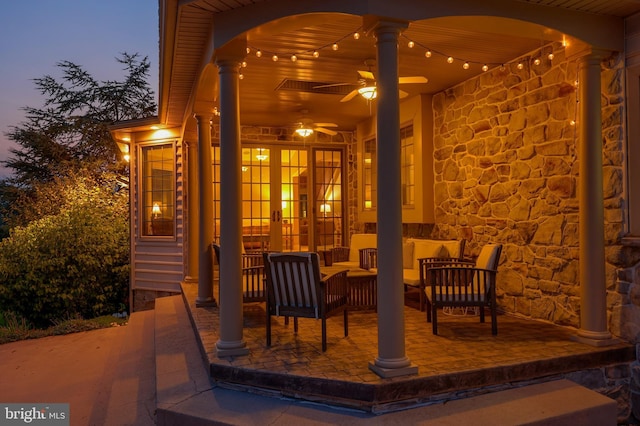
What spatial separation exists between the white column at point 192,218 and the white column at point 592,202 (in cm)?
558

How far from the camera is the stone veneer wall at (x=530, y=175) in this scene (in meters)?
4.27

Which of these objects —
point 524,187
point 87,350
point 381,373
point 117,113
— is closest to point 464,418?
point 381,373

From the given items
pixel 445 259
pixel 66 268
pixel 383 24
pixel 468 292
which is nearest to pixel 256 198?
pixel 66 268

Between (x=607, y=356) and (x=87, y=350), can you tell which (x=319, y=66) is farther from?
(x=87, y=350)

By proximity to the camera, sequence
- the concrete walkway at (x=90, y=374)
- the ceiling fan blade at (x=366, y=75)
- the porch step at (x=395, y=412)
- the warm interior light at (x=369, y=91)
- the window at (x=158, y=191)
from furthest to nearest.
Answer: the window at (x=158, y=191) → the warm interior light at (x=369, y=91) → the ceiling fan blade at (x=366, y=75) → the concrete walkway at (x=90, y=374) → the porch step at (x=395, y=412)

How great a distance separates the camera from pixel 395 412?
315 cm

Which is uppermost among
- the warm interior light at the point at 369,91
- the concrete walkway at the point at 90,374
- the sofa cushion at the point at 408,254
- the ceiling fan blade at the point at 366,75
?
the ceiling fan blade at the point at 366,75

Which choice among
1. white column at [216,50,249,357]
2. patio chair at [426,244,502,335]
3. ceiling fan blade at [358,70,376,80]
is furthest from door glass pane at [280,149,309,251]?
white column at [216,50,249,357]

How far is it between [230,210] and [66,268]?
6638mm

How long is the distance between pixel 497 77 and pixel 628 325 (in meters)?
3.03

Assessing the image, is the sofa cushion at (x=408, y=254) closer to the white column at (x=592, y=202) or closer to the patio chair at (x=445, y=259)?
the patio chair at (x=445, y=259)

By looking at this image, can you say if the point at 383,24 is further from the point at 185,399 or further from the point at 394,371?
the point at 185,399

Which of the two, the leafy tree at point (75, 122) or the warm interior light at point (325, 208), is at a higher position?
the leafy tree at point (75, 122)

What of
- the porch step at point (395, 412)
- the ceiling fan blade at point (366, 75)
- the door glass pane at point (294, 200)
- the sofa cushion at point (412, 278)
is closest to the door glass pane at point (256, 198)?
the door glass pane at point (294, 200)
